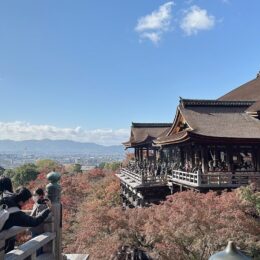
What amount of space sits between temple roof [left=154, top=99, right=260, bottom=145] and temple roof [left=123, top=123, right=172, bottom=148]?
34.4 feet

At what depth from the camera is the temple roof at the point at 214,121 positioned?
675 inches

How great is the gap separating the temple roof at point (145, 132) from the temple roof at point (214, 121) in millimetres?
10476

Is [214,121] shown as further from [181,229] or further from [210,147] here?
[181,229]

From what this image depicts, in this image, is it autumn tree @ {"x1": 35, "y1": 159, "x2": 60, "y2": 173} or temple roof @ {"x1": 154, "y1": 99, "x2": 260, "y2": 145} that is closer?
temple roof @ {"x1": 154, "y1": 99, "x2": 260, "y2": 145}

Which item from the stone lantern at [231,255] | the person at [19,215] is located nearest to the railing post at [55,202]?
the person at [19,215]

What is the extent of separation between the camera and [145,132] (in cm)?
3525

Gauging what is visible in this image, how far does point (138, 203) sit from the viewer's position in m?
24.2

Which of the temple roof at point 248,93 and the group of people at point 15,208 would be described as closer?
the group of people at point 15,208

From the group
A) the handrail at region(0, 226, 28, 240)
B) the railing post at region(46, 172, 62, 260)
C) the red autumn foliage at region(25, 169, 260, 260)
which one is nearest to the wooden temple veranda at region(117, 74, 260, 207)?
the red autumn foliage at region(25, 169, 260, 260)

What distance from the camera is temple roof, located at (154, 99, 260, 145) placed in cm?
1716

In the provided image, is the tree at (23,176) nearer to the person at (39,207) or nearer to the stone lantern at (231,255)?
the person at (39,207)

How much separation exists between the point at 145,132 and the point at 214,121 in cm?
1676

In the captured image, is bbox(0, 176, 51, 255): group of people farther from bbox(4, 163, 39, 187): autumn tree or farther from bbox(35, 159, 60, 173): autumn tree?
bbox(4, 163, 39, 187): autumn tree

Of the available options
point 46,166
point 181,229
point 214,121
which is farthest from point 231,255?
point 46,166
